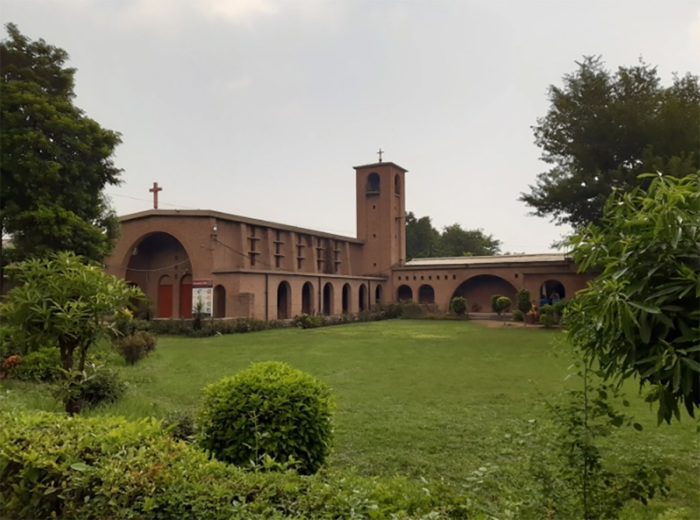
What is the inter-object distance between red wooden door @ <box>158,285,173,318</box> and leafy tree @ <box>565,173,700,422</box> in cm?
2894

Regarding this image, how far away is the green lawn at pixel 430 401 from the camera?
5371 millimetres

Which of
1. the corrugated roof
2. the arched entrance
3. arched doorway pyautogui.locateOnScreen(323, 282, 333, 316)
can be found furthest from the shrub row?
the corrugated roof

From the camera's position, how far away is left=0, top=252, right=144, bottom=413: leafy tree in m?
5.91

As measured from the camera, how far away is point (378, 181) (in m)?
39.9

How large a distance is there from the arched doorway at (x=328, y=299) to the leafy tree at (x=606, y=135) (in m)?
14.3

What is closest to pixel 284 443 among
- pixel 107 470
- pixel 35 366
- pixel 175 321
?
pixel 107 470

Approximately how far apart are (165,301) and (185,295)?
4.58ft

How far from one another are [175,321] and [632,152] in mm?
22228

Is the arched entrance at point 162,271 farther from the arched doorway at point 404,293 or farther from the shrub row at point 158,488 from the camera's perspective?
the shrub row at point 158,488

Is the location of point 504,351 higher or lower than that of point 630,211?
lower

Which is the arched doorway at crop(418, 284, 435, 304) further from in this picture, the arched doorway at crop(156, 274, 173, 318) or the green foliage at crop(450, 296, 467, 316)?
the arched doorway at crop(156, 274, 173, 318)

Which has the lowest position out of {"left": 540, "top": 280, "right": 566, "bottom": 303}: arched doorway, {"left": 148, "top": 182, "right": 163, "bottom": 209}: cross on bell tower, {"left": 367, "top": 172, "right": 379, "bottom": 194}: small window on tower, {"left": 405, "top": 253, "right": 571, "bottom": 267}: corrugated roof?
{"left": 540, "top": 280, "right": 566, "bottom": 303}: arched doorway

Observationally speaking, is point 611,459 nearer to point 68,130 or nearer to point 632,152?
point 68,130

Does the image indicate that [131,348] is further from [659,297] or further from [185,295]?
[185,295]
